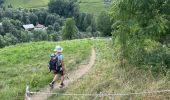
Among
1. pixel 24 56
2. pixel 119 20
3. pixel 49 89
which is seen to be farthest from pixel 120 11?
pixel 24 56

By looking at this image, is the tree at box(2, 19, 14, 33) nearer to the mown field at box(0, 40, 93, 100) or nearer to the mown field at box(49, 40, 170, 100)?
the mown field at box(0, 40, 93, 100)

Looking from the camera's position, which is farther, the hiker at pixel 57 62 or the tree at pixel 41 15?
the tree at pixel 41 15

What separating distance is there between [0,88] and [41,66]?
359cm

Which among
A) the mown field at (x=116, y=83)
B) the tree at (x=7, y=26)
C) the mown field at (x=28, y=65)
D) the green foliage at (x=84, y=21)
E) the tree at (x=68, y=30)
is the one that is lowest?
the green foliage at (x=84, y=21)

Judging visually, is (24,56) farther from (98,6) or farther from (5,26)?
(98,6)

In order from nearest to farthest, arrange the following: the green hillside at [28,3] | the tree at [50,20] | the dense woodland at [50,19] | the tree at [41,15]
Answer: the dense woodland at [50,19], the tree at [50,20], the tree at [41,15], the green hillside at [28,3]

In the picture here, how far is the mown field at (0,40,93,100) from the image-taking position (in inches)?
769

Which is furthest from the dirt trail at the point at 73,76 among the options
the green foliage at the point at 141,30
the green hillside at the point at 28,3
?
the green hillside at the point at 28,3

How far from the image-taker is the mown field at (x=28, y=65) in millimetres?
19531

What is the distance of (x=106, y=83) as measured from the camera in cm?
1655

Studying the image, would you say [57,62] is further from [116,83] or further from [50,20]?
[50,20]

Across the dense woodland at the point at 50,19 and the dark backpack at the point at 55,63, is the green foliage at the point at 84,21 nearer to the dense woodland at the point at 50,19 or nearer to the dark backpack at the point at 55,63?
the dense woodland at the point at 50,19

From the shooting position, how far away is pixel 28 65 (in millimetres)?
23453

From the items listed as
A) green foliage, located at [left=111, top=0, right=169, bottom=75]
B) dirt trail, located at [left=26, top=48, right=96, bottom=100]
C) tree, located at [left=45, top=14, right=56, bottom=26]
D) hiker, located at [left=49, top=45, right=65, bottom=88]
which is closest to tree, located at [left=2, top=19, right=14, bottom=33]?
tree, located at [left=45, top=14, right=56, bottom=26]
